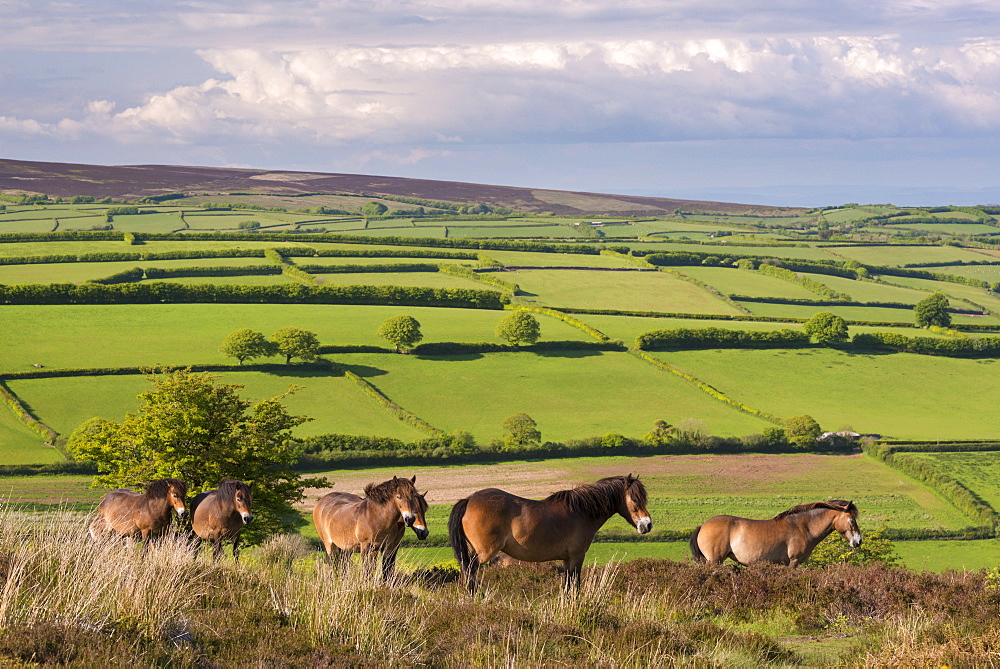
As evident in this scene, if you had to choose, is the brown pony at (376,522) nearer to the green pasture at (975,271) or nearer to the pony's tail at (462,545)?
the pony's tail at (462,545)

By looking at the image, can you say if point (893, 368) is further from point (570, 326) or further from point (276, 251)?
point (276, 251)

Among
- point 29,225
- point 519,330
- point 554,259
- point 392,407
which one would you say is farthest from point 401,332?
point 29,225

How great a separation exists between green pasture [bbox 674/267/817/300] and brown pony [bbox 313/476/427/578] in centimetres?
11186

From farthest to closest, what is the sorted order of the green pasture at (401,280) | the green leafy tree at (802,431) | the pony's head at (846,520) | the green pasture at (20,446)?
the green pasture at (401,280) < the green leafy tree at (802,431) < the green pasture at (20,446) < the pony's head at (846,520)

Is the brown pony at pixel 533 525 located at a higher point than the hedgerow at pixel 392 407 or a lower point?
higher

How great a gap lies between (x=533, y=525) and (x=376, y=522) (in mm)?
2597

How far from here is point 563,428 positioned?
7031cm

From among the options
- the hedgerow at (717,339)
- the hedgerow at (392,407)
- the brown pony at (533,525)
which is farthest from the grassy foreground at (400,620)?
the hedgerow at (717,339)

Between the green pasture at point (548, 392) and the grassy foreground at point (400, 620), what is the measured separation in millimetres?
54015

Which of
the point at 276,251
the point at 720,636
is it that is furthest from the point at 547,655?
the point at 276,251

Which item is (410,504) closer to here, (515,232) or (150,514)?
(150,514)

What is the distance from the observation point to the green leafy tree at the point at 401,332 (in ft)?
282

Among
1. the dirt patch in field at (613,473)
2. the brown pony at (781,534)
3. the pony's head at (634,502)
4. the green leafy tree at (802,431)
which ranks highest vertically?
the pony's head at (634,502)

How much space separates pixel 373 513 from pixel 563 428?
56.8 metres
